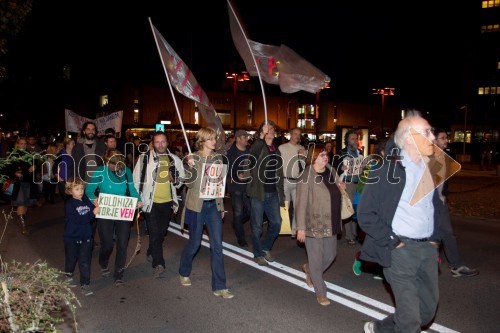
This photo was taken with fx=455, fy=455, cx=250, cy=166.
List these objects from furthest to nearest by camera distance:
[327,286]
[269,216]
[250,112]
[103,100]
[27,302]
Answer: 1. [250,112]
2. [103,100]
3. [269,216]
4. [327,286]
5. [27,302]

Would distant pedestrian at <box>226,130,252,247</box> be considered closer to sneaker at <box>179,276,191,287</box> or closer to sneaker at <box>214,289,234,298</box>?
sneaker at <box>179,276,191,287</box>

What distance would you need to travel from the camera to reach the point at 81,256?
19.3 feet

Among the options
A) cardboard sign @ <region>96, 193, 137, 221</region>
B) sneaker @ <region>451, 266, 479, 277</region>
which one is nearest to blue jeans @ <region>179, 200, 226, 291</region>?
cardboard sign @ <region>96, 193, 137, 221</region>

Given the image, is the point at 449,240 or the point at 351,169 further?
the point at 351,169

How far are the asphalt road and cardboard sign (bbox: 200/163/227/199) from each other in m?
1.26

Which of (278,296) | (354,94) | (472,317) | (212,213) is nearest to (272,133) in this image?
(212,213)

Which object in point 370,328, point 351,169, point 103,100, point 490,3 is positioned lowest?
point 370,328

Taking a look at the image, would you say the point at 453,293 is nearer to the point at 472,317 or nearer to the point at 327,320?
the point at 472,317

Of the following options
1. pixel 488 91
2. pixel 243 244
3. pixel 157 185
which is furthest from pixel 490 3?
pixel 157 185

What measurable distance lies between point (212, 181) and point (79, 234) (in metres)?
1.87

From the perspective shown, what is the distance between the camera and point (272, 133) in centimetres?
746

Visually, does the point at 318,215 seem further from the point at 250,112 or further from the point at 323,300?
the point at 250,112

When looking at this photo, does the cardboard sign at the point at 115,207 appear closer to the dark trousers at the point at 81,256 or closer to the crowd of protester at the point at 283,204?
the crowd of protester at the point at 283,204

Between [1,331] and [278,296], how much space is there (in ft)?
11.5
